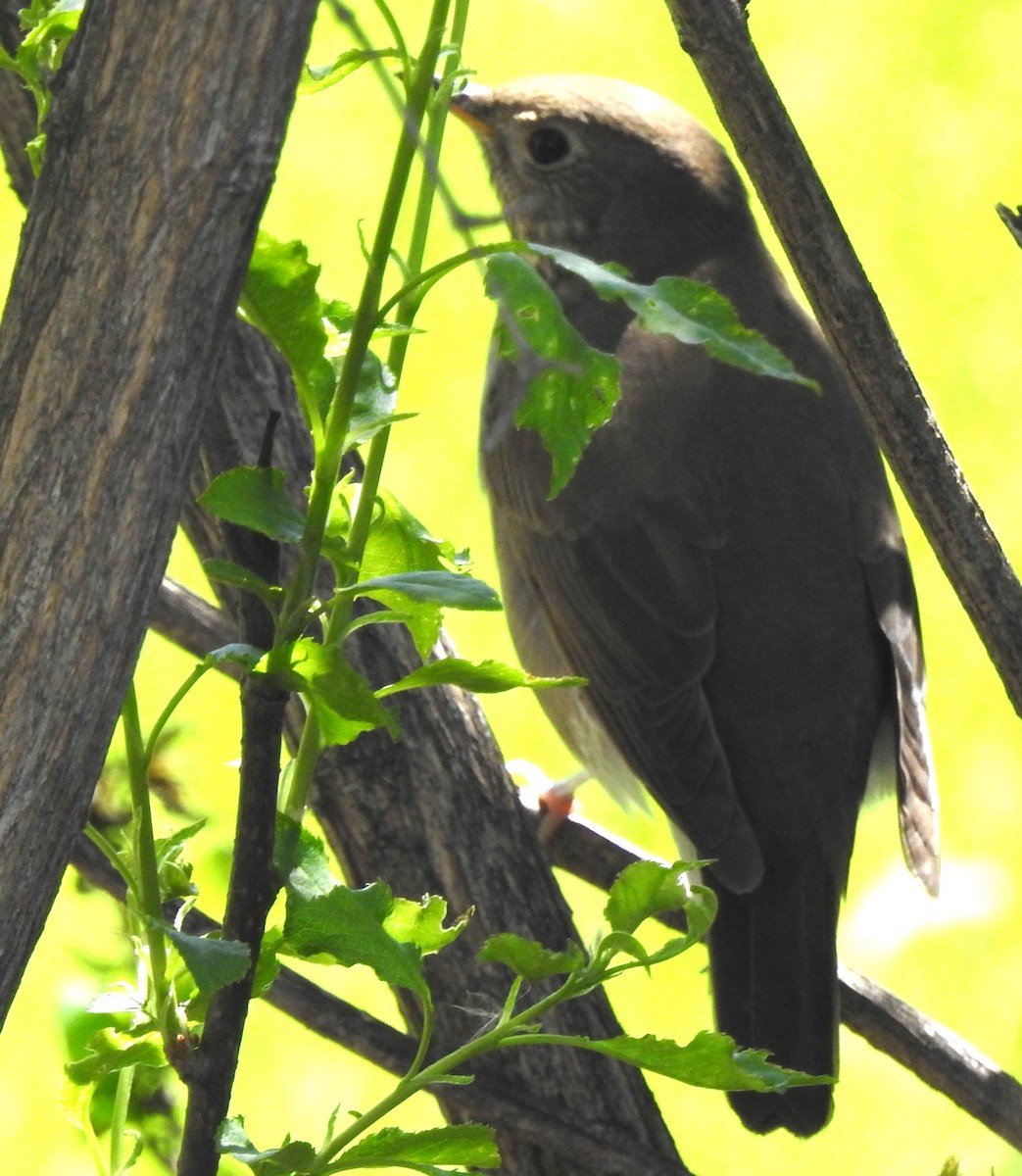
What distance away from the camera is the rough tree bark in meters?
0.74

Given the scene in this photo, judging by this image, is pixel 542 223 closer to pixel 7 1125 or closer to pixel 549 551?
pixel 549 551

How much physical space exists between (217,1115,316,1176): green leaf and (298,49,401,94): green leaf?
530 mm

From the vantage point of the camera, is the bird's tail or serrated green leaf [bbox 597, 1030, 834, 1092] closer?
serrated green leaf [bbox 597, 1030, 834, 1092]

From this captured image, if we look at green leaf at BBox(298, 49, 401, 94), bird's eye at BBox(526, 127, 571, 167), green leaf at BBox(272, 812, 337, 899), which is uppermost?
bird's eye at BBox(526, 127, 571, 167)

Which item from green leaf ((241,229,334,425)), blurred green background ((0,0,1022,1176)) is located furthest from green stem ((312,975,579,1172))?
blurred green background ((0,0,1022,1176))

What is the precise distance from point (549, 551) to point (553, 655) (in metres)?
0.19

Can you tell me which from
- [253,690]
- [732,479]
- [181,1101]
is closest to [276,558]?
[253,690]

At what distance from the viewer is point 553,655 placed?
2.91 m

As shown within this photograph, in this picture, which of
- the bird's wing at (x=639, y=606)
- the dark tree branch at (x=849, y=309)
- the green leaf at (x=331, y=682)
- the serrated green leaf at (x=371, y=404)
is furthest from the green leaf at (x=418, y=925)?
the bird's wing at (x=639, y=606)

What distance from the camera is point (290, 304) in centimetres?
83

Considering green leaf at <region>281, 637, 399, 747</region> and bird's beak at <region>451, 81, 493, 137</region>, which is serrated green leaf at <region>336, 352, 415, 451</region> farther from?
bird's beak at <region>451, 81, 493, 137</region>

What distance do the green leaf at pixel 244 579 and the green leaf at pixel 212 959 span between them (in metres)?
0.16

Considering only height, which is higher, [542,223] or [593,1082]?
[542,223]

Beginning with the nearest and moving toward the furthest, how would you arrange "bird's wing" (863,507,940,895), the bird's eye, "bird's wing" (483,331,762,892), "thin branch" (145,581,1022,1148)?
"thin branch" (145,581,1022,1148) < "bird's wing" (863,507,940,895) < "bird's wing" (483,331,762,892) < the bird's eye
